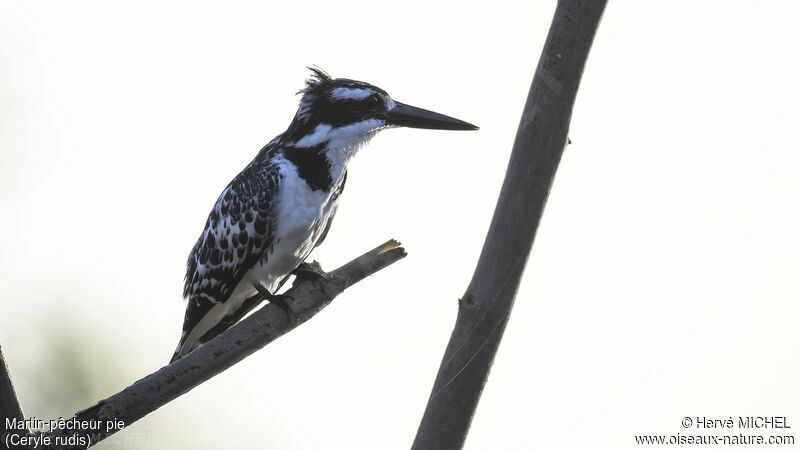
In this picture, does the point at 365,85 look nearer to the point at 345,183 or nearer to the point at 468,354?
the point at 345,183

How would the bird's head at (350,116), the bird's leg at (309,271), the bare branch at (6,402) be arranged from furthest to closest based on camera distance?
the bird's head at (350,116), the bird's leg at (309,271), the bare branch at (6,402)

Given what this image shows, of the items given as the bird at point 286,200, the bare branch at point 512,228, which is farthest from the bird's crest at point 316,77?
the bare branch at point 512,228

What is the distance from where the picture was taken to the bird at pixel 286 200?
207 inches

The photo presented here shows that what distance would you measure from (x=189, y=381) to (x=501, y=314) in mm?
1323

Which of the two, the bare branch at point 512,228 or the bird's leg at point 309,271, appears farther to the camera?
the bird's leg at point 309,271

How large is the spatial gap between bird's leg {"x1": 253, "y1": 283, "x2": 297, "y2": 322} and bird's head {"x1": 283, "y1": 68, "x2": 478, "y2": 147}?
88 cm

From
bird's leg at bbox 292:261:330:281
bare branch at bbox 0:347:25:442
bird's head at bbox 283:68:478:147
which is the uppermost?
bird's head at bbox 283:68:478:147

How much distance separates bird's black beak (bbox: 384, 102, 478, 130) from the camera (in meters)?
5.52

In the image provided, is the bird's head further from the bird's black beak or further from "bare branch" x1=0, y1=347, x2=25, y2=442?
"bare branch" x1=0, y1=347, x2=25, y2=442

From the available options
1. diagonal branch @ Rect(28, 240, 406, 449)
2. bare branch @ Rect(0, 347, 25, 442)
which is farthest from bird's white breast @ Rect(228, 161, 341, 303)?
bare branch @ Rect(0, 347, 25, 442)

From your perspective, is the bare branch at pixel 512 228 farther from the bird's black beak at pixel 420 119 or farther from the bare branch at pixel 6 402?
the bird's black beak at pixel 420 119

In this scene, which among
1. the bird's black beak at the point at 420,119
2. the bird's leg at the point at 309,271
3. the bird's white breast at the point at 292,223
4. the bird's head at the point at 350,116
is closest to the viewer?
the bird's leg at the point at 309,271
